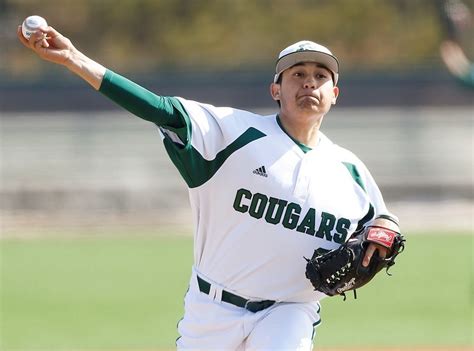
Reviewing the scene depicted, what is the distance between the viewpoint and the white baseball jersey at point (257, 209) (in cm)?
412

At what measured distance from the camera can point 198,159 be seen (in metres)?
4.03

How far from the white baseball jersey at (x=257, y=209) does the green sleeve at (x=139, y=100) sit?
0.70 feet

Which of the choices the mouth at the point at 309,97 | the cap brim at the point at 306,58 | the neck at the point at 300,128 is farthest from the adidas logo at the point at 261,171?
the cap brim at the point at 306,58

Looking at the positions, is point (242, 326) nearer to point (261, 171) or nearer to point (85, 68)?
point (261, 171)

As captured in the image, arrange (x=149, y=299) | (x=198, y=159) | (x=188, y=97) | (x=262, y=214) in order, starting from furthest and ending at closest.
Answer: (x=188, y=97)
(x=149, y=299)
(x=262, y=214)
(x=198, y=159)

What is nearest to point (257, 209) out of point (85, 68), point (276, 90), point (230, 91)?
point (276, 90)

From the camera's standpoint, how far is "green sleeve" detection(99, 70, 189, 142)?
12.2 feet

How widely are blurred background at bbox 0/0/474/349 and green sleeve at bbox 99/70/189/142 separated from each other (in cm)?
626

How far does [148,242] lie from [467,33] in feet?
33.9

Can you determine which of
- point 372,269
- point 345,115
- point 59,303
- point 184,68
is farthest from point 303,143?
point 184,68

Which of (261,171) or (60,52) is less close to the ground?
(60,52)

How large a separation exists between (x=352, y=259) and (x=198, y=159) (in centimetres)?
77

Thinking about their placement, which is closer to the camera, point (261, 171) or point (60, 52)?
point (60, 52)

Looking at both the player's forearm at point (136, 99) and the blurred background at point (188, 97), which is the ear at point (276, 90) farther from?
the blurred background at point (188, 97)
